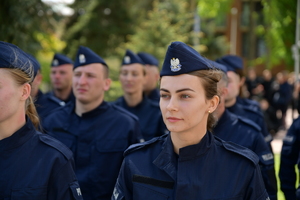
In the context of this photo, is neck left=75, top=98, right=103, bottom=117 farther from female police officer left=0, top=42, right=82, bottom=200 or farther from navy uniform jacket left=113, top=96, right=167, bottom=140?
female police officer left=0, top=42, right=82, bottom=200

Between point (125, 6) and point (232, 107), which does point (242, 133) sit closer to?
point (232, 107)

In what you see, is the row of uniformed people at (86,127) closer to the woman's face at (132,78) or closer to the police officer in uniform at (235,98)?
the woman's face at (132,78)

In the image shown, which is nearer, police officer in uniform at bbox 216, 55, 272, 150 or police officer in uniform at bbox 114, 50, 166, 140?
police officer in uniform at bbox 216, 55, 272, 150

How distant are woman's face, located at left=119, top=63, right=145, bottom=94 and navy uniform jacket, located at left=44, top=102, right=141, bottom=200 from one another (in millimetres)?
1649

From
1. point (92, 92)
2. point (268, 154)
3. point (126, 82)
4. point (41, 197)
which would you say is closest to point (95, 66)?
point (92, 92)

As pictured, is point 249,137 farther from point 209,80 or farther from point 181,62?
point 181,62

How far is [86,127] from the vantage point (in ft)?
15.5

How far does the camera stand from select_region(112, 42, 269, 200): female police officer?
2.70 meters

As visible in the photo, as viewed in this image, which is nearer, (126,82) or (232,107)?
(232,107)

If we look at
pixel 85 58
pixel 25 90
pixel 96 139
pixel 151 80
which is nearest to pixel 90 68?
pixel 85 58

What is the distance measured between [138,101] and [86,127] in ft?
7.05

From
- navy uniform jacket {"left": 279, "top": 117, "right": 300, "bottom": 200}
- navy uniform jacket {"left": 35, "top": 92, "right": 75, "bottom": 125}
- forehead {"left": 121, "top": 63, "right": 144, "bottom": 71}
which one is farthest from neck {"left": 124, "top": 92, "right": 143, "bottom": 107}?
navy uniform jacket {"left": 279, "top": 117, "right": 300, "bottom": 200}

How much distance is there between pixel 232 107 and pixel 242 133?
145cm

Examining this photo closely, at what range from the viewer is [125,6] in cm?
2791
